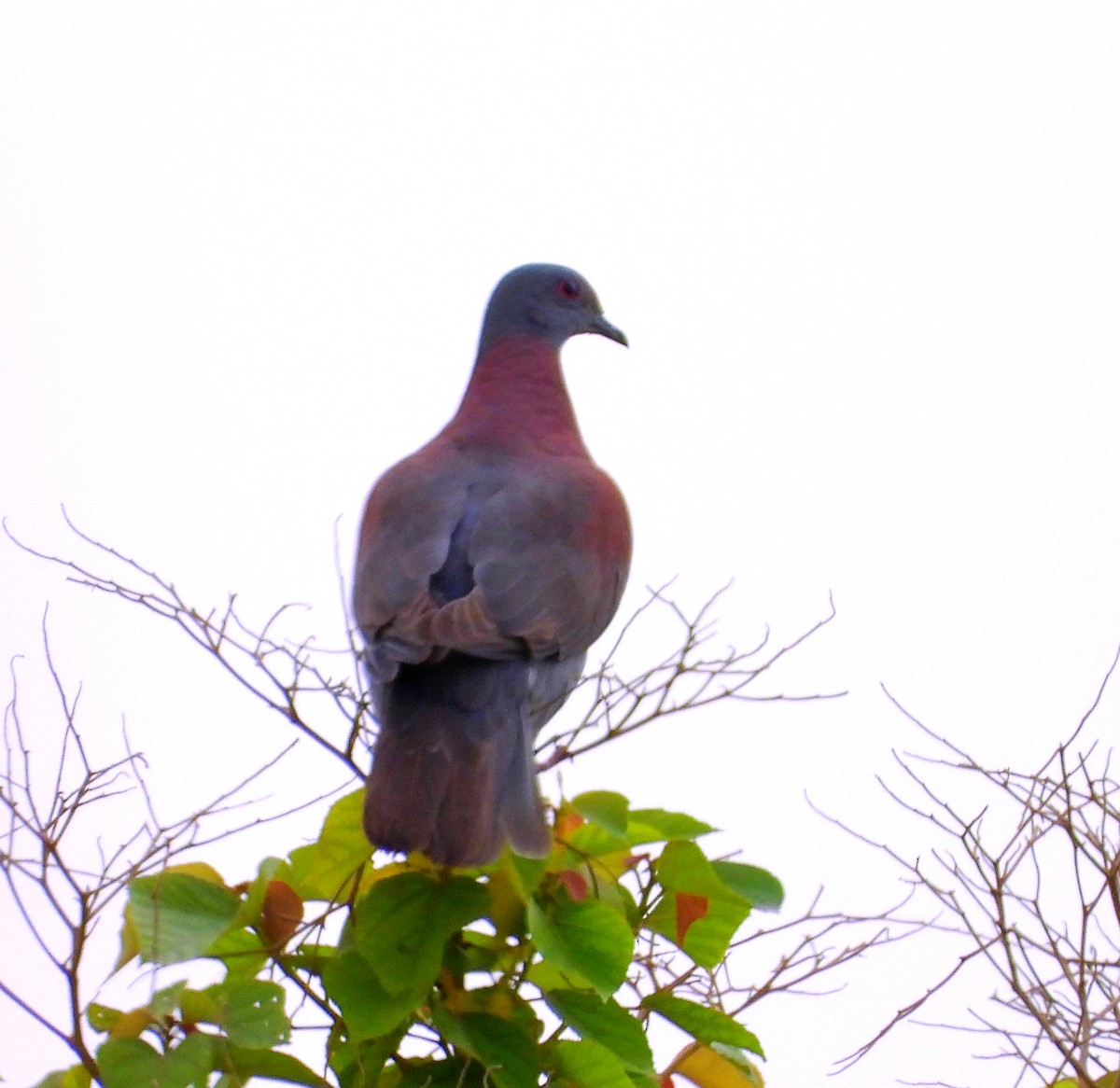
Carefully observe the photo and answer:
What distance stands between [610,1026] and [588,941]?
94mm

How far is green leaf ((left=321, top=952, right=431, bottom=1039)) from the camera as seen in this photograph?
1448 mm

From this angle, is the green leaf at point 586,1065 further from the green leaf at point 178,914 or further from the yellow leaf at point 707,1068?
the green leaf at point 178,914

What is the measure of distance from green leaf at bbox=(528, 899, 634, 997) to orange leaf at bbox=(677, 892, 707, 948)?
0.43 ft

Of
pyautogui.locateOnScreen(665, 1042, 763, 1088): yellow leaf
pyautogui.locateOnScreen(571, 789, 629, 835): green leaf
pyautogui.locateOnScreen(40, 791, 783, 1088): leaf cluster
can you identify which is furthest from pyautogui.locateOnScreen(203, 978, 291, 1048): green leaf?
pyautogui.locateOnScreen(665, 1042, 763, 1088): yellow leaf

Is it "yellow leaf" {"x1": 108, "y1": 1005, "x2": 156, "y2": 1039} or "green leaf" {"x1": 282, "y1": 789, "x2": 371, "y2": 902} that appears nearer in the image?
"yellow leaf" {"x1": 108, "y1": 1005, "x2": 156, "y2": 1039}

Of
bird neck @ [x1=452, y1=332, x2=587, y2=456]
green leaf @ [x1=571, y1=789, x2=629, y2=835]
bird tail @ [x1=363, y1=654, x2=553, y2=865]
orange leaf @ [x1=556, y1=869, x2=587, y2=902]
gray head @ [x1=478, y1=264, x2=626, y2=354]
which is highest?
gray head @ [x1=478, y1=264, x2=626, y2=354]

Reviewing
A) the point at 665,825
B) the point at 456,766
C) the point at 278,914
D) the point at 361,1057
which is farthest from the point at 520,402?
the point at 361,1057

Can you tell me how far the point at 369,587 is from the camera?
2.10 m

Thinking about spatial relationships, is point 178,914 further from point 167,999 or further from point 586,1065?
point 586,1065

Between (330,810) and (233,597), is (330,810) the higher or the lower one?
the lower one

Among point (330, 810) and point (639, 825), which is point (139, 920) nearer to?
point (330, 810)

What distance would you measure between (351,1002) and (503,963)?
191 millimetres

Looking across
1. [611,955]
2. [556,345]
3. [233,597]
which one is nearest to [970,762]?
[611,955]

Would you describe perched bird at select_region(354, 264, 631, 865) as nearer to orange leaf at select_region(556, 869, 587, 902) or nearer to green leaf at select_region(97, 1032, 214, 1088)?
orange leaf at select_region(556, 869, 587, 902)
